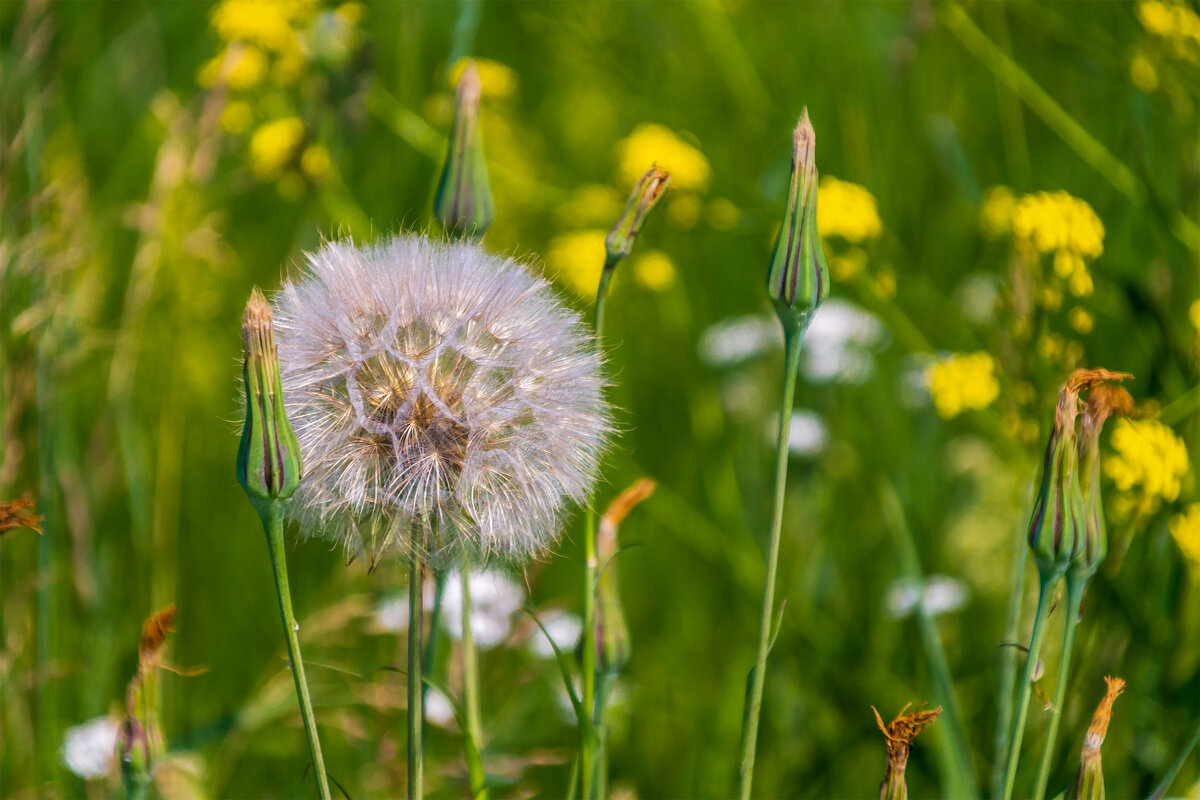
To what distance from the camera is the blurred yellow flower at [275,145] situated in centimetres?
257

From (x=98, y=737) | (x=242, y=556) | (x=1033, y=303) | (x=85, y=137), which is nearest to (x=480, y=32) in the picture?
(x=85, y=137)

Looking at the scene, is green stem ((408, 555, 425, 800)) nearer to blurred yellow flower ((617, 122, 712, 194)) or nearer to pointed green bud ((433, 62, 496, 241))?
pointed green bud ((433, 62, 496, 241))

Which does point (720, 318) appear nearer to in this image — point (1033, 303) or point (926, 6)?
point (926, 6)

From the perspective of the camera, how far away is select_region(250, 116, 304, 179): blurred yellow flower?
8.44ft

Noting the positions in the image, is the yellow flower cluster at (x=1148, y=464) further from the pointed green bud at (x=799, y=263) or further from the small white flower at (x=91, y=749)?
the small white flower at (x=91, y=749)

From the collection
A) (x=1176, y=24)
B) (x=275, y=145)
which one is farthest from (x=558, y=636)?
(x=1176, y=24)

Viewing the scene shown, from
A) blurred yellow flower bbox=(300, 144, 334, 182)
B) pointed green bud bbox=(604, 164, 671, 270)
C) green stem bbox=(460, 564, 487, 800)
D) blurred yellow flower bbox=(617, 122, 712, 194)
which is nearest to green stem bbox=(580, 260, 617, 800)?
pointed green bud bbox=(604, 164, 671, 270)

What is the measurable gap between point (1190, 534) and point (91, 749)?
6.09 feet

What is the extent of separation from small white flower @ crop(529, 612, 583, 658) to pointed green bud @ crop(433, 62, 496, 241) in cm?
118

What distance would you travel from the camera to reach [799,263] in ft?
3.76

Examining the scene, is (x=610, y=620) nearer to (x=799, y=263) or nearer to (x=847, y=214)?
(x=799, y=263)

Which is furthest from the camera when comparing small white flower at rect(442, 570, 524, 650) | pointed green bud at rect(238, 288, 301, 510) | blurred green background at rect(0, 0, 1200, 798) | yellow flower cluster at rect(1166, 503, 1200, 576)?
small white flower at rect(442, 570, 524, 650)

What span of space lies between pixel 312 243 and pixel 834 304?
1.71 metres

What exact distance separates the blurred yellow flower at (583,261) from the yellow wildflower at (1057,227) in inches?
43.1
